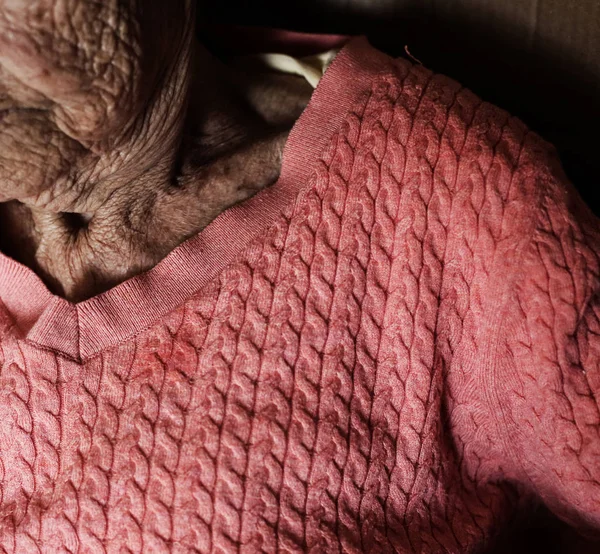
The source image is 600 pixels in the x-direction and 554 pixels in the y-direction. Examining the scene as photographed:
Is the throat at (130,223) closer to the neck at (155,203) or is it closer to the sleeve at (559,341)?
the neck at (155,203)

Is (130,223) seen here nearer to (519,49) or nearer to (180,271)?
A: (180,271)

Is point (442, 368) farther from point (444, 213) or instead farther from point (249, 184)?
point (249, 184)

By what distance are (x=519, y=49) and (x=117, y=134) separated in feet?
2.51

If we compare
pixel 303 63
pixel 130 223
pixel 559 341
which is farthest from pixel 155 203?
pixel 559 341

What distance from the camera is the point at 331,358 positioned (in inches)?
40.6

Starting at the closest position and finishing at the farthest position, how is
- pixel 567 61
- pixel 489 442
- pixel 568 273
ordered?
pixel 568 273
pixel 489 442
pixel 567 61

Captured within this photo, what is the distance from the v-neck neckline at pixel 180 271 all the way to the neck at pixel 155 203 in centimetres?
6

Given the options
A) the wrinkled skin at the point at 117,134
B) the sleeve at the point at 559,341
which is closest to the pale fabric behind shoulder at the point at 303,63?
the wrinkled skin at the point at 117,134

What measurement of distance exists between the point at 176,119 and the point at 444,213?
16.8 inches

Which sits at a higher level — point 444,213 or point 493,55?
point 493,55

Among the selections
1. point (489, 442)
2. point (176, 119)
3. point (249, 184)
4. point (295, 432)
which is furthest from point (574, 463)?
point (176, 119)

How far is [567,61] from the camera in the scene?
1.25 meters

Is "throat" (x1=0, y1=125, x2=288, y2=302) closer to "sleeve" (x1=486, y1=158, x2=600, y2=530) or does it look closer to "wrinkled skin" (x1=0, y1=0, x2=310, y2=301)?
"wrinkled skin" (x1=0, y1=0, x2=310, y2=301)

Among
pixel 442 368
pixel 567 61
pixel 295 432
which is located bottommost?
pixel 295 432
